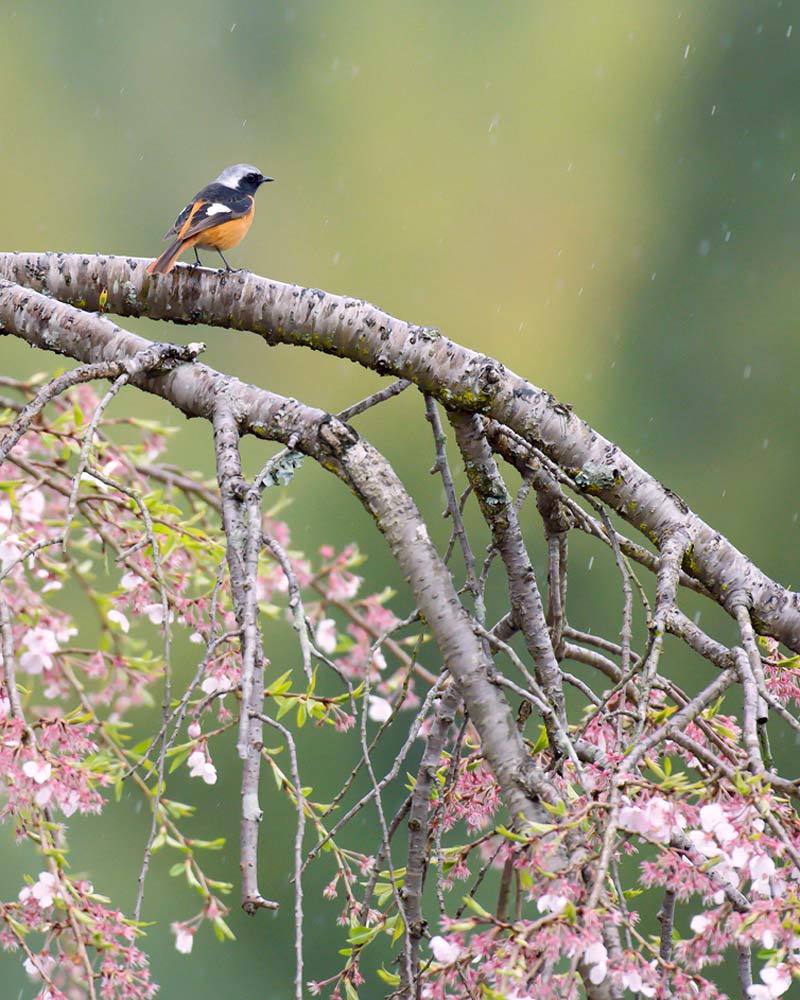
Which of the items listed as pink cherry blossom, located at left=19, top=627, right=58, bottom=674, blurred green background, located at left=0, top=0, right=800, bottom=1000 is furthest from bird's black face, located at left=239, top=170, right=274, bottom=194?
blurred green background, located at left=0, top=0, right=800, bottom=1000

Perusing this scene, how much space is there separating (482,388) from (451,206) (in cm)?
1315

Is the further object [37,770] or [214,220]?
[214,220]

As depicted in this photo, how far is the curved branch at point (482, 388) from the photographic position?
5.38ft

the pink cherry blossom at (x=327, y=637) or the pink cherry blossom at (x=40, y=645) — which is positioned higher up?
the pink cherry blossom at (x=327, y=637)

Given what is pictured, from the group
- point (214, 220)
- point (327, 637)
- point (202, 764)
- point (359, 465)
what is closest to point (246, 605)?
point (359, 465)

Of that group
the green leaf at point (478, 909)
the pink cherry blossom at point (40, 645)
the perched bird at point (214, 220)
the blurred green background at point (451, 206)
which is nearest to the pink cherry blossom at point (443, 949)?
the green leaf at point (478, 909)

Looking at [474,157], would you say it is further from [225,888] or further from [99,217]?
[225,888]

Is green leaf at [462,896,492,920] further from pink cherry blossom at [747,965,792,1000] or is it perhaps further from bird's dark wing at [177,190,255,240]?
bird's dark wing at [177,190,255,240]

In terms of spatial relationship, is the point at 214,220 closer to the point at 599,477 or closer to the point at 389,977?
the point at 599,477

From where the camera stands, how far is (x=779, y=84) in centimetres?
1343

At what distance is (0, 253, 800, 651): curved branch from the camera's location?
164 cm

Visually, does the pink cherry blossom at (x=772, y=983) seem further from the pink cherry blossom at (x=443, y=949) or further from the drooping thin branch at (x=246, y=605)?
the drooping thin branch at (x=246, y=605)

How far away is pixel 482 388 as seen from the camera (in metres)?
1.67

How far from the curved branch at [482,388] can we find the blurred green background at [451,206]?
7919 millimetres
